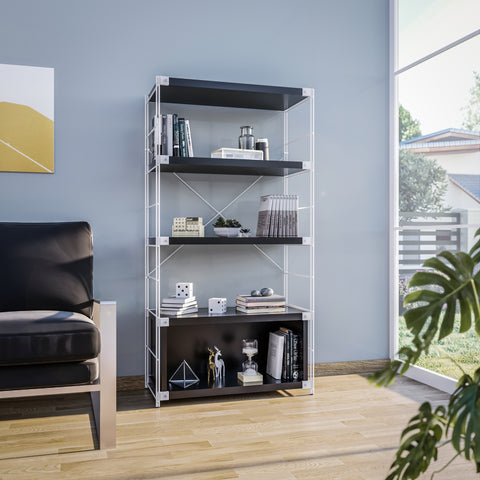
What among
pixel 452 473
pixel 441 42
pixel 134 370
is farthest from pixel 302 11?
pixel 452 473

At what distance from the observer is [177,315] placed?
9.66 feet

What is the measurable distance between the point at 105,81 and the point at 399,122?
6.34ft

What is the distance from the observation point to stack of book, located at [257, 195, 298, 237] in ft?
10.4

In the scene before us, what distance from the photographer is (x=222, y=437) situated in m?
2.40

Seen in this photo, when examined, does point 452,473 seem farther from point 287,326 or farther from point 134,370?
point 134,370

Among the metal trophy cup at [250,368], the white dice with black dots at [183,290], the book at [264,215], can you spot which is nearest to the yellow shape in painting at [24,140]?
the white dice with black dots at [183,290]

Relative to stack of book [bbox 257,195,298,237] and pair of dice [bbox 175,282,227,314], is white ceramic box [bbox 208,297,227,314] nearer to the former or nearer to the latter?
pair of dice [bbox 175,282,227,314]

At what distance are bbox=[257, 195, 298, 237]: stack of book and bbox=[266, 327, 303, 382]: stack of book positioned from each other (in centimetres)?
58

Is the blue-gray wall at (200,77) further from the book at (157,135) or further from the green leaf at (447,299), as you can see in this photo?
the green leaf at (447,299)

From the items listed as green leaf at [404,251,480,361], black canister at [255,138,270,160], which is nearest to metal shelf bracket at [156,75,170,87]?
black canister at [255,138,270,160]

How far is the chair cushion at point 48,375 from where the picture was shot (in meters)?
2.22

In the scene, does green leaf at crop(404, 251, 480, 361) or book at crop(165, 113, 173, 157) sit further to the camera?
book at crop(165, 113, 173, 157)

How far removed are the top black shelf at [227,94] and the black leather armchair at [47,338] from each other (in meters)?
1.13

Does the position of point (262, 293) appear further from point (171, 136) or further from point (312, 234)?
point (171, 136)
